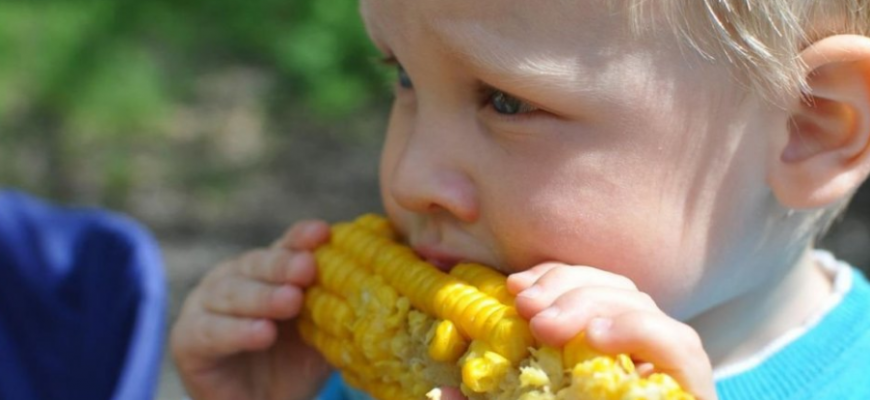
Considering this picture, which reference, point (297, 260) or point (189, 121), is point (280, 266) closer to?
point (297, 260)

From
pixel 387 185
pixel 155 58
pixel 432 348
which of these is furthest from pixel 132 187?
pixel 432 348

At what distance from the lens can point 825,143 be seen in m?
1.76

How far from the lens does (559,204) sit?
1.65 meters

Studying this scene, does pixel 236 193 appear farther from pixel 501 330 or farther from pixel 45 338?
pixel 501 330

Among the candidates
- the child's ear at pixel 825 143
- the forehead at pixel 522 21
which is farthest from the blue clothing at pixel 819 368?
the forehead at pixel 522 21

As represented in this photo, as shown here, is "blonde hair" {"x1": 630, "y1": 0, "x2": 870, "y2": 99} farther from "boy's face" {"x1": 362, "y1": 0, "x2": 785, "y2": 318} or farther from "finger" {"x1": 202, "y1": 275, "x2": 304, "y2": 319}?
"finger" {"x1": 202, "y1": 275, "x2": 304, "y2": 319}

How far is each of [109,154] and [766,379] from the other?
3805 mm

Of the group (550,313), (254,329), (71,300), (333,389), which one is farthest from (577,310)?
(71,300)

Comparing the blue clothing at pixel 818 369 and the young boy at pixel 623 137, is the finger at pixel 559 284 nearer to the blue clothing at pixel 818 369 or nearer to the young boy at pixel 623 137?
the young boy at pixel 623 137

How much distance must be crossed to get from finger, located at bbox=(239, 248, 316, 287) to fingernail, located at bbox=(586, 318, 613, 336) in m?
0.70

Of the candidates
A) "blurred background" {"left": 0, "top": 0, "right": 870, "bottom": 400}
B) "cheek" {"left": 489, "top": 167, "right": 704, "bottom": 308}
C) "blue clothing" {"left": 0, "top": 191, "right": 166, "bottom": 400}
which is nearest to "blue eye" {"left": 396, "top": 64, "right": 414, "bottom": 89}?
"cheek" {"left": 489, "top": 167, "right": 704, "bottom": 308}

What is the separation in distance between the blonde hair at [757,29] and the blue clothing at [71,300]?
47.9 inches

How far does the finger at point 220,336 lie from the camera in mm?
2047

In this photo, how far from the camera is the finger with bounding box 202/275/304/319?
2.01 metres
